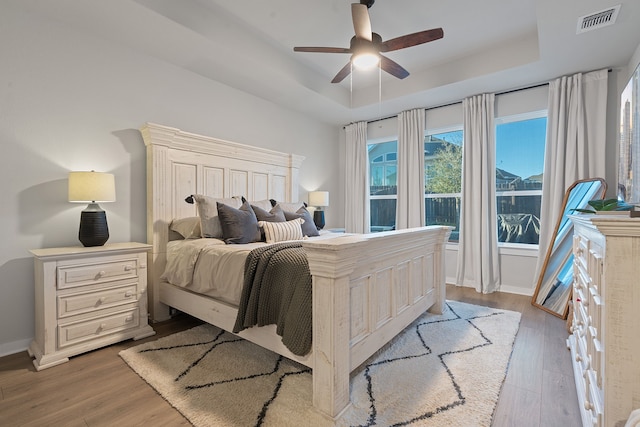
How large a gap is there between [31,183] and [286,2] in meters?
2.55

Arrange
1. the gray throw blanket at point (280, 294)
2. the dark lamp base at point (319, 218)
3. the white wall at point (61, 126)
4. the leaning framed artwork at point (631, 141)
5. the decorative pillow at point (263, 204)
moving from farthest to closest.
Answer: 1. the dark lamp base at point (319, 218)
2. the decorative pillow at point (263, 204)
3. the white wall at point (61, 126)
4. the leaning framed artwork at point (631, 141)
5. the gray throw blanket at point (280, 294)

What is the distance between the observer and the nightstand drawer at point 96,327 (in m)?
2.10

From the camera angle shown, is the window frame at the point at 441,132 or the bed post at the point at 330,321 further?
the window frame at the point at 441,132

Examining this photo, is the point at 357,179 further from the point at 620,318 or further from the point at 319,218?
the point at 620,318

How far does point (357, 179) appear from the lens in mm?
5207

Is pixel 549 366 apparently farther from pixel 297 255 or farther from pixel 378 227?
pixel 378 227

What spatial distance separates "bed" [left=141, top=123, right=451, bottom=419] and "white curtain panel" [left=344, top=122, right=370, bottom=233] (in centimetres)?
133

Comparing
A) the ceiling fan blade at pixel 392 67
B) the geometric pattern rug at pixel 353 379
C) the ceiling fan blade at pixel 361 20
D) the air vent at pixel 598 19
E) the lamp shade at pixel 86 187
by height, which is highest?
the air vent at pixel 598 19

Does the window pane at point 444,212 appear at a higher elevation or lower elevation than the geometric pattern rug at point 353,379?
higher

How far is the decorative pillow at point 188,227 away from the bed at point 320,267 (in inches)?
3.4

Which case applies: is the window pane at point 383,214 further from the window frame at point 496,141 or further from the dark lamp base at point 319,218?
the window frame at point 496,141

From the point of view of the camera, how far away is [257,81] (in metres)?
3.54

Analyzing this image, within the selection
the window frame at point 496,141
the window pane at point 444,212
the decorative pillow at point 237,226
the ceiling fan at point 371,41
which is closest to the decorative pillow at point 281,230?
the decorative pillow at point 237,226

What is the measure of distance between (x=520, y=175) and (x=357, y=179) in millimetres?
2374
